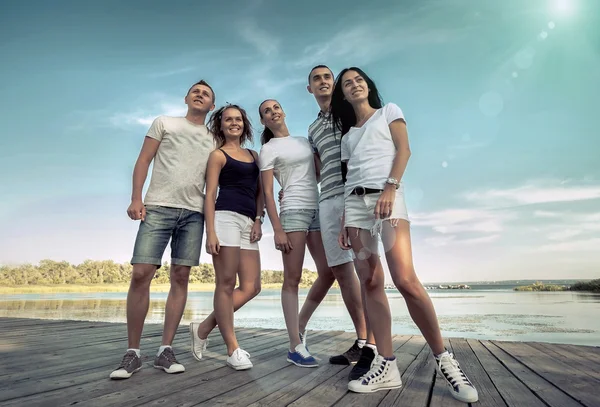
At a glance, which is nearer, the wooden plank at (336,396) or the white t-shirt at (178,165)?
the wooden plank at (336,396)

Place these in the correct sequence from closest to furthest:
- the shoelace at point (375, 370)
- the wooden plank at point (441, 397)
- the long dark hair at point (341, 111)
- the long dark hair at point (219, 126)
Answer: the wooden plank at point (441, 397) < the shoelace at point (375, 370) < the long dark hair at point (341, 111) < the long dark hair at point (219, 126)

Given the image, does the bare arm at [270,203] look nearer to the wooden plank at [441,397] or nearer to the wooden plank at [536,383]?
the wooden plank at [441,397]

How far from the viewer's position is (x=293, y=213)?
285 cm

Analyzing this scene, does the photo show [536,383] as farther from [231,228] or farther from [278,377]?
[231,228]

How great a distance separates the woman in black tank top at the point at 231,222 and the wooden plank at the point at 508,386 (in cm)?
153

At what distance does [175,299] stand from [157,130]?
1.22m

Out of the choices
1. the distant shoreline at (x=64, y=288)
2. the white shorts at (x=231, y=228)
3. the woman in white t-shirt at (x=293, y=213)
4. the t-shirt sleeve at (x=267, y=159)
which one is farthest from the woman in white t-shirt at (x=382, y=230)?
the distant shoreline at (x=64, y=288)

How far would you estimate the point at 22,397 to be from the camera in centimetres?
198

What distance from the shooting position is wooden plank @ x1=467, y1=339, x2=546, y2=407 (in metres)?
1.87

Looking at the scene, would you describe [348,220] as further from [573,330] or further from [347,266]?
[573,330]

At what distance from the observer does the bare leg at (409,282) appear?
2.02 meters

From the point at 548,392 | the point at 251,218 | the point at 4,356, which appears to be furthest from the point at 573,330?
the point at 4,356

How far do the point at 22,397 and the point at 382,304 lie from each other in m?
1.93

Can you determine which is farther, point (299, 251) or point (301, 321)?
point (301, 321)
